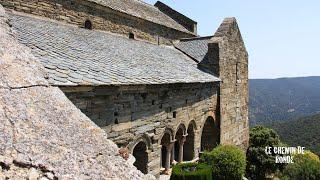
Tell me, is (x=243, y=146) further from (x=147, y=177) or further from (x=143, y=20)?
(x=147, y=177)

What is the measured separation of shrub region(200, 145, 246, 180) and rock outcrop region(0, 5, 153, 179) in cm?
933

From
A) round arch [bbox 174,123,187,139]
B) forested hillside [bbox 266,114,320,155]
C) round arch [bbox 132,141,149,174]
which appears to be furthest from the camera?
forested hillside [bbox 266,114,320,155]

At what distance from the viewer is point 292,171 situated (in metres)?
18.2

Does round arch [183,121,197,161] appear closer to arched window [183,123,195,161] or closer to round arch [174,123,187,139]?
arched window [183,123,195,161]

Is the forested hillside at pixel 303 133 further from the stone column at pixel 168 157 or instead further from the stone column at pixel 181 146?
the stone column at pixel 168 157

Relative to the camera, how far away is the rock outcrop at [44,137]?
2.25 m

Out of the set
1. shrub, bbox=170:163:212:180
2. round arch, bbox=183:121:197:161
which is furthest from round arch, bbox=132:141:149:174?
round arch, bbox=183:121:197:161

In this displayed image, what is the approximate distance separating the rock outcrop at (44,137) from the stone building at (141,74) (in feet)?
3.56

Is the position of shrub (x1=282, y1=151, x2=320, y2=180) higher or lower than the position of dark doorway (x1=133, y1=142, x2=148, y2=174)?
lower

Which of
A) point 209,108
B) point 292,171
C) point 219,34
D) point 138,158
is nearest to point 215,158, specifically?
point 209,108

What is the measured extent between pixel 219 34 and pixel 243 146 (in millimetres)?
6469

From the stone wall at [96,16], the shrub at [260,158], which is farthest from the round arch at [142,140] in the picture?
the shrub at [260,158]

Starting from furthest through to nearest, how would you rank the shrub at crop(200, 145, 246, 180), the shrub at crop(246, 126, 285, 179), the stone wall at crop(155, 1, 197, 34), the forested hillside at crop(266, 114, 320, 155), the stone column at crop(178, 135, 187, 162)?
the forested hillside at crop(266, 114, 320, 155)
the stone wall at crop(155, 1, 197, 34)
the shrub at crop(246, 126, 285, 179)
the stone column at crop(178, 135, 187, 162)
the shrub at crop(200, 145, 246, 180)

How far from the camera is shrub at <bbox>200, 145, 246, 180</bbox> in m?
11.8
